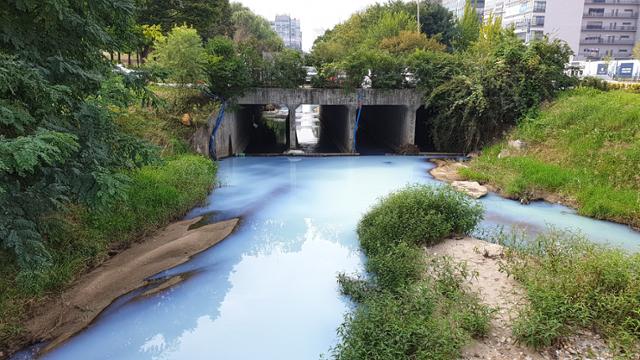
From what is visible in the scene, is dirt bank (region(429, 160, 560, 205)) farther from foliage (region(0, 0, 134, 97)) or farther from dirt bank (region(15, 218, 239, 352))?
foliage (region(0, 0, 134, 97))

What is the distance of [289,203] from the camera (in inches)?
503

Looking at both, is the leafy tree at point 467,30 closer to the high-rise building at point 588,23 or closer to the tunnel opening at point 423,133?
the tunnel opening at point 423,133

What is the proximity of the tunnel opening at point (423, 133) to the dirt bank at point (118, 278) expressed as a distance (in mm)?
12257

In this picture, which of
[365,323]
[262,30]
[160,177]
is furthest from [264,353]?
[262,30]

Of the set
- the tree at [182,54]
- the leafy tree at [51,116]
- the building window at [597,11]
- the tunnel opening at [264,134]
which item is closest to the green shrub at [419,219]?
the leafy tree at [51,116]

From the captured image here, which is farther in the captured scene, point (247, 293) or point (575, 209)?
point (575, 209)

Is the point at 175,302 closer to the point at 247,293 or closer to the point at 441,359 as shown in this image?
the point at 247,293

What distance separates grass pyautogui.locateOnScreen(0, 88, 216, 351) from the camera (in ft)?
21.7

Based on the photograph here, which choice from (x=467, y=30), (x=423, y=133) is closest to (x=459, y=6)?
(x=467, y=30)

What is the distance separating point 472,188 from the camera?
13.3m

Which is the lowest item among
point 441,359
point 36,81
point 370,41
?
point 441,359

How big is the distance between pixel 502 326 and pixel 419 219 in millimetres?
3135

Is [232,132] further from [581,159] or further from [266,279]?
[581,159]

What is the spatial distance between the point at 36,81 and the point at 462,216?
7.48 meters
